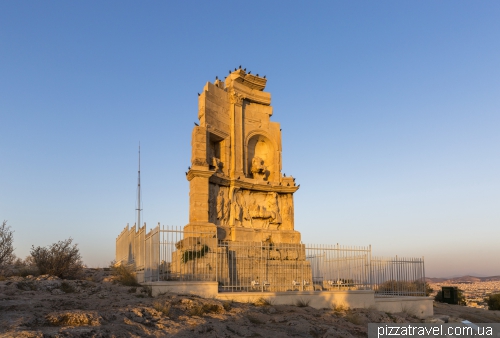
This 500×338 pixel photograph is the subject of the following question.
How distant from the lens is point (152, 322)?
8.46 metres

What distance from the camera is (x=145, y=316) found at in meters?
8.73

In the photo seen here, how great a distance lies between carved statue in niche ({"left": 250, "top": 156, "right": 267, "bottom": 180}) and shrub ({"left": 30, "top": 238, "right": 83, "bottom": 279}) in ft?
25.0

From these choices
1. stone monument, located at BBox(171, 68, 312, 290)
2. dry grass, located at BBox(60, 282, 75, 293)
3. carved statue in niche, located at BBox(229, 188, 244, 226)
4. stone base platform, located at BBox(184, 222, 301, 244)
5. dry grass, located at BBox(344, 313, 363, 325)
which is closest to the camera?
dry grass, located at BBox(344, 313, 363, 325)

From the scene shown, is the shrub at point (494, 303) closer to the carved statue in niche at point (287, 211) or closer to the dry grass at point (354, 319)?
the carved statue in niche at point (287, 211)

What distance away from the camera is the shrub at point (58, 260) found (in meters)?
15.4

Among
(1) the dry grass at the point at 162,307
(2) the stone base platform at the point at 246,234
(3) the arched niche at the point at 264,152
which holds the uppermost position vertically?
(3) the arched niche at the point at 264,152

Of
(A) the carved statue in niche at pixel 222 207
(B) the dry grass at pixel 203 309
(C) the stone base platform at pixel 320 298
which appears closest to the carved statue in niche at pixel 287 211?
(A) the carved statue in niche at pixel 222 207

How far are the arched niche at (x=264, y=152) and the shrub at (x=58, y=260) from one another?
25.8 ft

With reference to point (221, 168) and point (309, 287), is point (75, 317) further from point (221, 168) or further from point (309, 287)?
point (221, 168)

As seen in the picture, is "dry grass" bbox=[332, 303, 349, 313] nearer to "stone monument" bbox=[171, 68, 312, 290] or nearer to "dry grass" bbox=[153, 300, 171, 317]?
"stone monument" bbox=[171, 68, 312, 290]

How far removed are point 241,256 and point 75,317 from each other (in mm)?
8031

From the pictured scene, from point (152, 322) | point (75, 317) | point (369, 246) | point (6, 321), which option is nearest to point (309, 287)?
point (369, 246)

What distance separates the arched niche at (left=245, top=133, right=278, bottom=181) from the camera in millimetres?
20016

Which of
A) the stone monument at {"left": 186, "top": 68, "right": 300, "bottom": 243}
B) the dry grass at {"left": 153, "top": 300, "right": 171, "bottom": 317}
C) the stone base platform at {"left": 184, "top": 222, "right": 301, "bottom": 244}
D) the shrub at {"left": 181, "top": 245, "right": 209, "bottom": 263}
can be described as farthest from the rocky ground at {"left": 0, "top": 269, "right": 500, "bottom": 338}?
the stone monument at {"left": 186, "top": 68, "right": 300, "bottom": 243}
